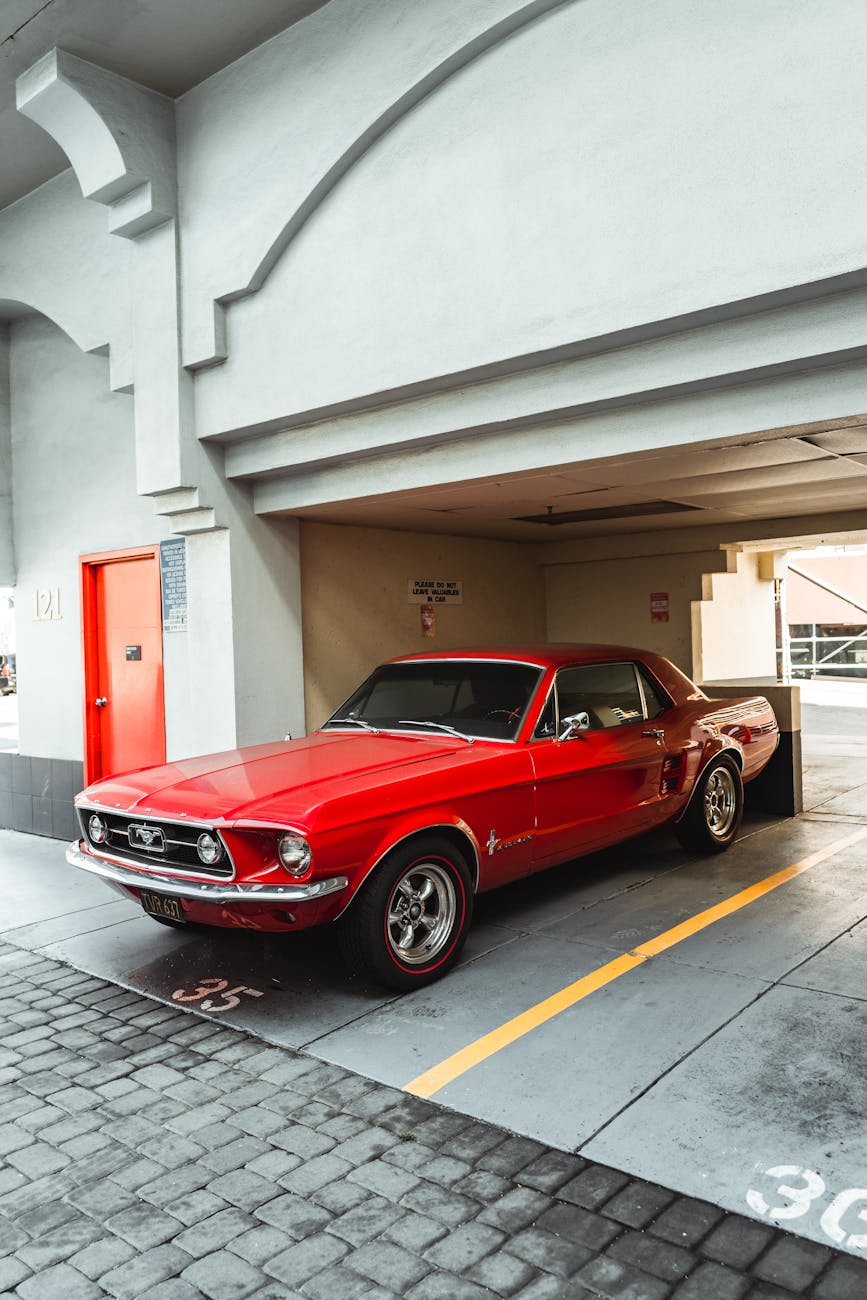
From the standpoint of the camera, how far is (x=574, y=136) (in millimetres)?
5293

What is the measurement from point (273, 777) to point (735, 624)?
341 inches

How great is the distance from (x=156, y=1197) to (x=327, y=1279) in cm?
74

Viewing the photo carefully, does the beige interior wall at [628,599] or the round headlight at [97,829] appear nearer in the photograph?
the round headlight at [97,829]

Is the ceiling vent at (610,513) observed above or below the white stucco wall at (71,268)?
below

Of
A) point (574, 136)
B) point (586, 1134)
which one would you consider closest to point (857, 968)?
point (586, 1134)

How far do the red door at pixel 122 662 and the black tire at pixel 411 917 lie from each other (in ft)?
13.4

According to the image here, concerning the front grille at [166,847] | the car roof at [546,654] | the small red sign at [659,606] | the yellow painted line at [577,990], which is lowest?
the yellow painted line at [577,990]

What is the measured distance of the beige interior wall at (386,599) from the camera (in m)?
8.50

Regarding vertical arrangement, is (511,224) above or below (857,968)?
above

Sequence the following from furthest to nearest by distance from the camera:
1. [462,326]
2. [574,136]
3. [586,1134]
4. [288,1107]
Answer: [462,326], [574,136], [288,1107], [586,1134]

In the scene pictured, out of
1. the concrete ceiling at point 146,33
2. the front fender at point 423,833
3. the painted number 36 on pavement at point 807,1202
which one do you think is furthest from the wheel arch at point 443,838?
the concrete ceiling at point 146,33

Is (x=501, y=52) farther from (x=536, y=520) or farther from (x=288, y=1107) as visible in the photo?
(x=288, y=1107)

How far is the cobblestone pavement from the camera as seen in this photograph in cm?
278

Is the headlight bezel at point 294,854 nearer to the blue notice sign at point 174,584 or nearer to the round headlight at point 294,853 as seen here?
the round headlight at point 294,853
